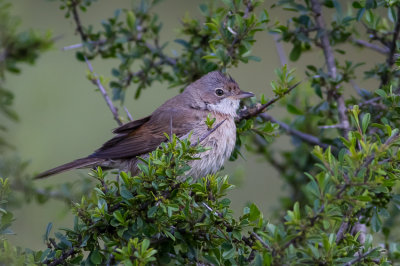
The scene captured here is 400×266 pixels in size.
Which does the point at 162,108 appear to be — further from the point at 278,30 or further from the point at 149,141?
the point at 278,30

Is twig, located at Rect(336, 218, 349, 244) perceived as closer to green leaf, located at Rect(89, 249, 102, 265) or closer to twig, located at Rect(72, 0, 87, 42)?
green leaf, located at Rect(89, 249, 102, 265)

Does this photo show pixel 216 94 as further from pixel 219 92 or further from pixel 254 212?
pixel 254 212

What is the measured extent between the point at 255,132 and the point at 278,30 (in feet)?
2.77

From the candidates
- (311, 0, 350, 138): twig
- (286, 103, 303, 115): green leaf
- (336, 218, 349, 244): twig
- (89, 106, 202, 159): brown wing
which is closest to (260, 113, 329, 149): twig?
(286, 103, 303, 115): green leaf

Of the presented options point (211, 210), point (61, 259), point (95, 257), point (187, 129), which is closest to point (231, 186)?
point (211, 210)

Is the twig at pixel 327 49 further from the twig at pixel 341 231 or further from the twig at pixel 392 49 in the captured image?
the twig at pixel 341 231

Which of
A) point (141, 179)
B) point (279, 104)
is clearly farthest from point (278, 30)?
point (141, 179)

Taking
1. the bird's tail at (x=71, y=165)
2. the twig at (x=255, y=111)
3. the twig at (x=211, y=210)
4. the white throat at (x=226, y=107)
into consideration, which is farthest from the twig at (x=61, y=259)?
the white throat at (x=226, y=107)

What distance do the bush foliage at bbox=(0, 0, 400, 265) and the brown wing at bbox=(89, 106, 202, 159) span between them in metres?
0.34

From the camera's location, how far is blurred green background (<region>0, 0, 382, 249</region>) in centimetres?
698

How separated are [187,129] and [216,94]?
0.63 meters

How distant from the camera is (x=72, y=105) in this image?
29.1ft

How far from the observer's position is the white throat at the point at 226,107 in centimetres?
500

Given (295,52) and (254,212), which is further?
(295,52)
